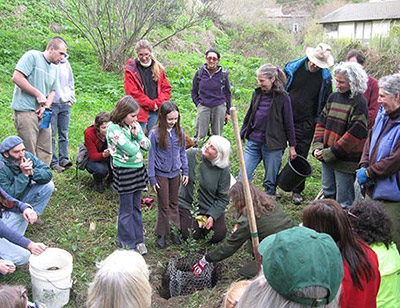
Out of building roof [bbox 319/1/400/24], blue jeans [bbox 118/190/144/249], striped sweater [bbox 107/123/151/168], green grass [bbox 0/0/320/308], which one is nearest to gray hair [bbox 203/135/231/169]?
striped sweater [bbox 107/123/151/168]

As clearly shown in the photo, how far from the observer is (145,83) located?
588cm

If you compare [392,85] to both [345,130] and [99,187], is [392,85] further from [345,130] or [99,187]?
[99,187]

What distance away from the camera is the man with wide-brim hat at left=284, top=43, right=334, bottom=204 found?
17.1ft

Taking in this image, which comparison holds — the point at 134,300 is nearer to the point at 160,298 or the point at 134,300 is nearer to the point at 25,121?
the point at 160,298

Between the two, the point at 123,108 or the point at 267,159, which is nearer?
the point at 123,108

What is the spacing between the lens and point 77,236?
15.0ft

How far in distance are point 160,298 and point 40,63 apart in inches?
125

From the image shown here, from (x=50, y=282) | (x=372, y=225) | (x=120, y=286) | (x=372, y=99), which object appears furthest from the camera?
(x=372, y=99)

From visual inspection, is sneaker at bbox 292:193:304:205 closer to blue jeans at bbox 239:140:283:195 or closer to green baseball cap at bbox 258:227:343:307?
blue jeans at bbox 239:140:283:195

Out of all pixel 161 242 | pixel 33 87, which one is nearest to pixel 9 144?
pixel 33 87

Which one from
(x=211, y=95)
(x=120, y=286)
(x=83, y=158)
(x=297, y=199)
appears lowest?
(x=297, y=199)

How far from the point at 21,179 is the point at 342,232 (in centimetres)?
315

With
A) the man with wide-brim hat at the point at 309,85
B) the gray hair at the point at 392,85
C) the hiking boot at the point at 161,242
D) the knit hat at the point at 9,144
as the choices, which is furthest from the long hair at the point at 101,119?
the gray hair at the point at 392,85

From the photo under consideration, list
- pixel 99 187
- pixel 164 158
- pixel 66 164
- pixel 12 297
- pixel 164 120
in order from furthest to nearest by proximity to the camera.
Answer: pixel 66 164
pixel 99 187
pixel 164 158
pixel 164 120
pixel 12 297
